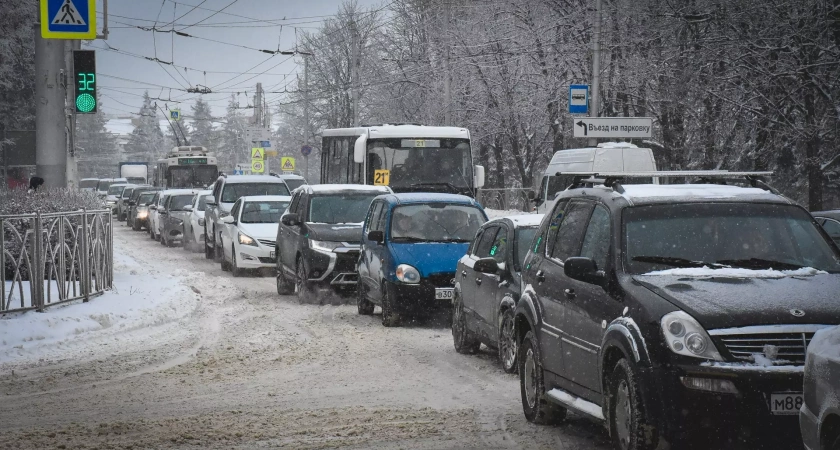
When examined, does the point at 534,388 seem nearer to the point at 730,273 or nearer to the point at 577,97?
the point at 730,273

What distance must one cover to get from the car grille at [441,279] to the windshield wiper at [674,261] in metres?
7.76

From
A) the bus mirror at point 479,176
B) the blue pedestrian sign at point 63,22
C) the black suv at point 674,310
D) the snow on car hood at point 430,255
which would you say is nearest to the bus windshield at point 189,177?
the bus mirror at point 479,176

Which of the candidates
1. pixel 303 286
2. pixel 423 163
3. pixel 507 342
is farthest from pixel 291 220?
pixel 507 342

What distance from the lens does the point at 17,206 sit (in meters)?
17.2

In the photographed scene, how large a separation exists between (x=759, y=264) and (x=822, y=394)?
7.14ft

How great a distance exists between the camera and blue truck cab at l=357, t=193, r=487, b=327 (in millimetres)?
14969

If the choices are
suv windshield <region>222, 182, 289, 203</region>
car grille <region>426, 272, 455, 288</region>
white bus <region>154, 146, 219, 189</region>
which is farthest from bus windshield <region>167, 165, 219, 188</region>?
car grille <region>426, 272, 455, 288</region>

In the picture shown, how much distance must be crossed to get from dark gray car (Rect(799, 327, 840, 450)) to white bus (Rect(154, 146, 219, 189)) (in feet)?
157

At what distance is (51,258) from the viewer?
48.4 ft

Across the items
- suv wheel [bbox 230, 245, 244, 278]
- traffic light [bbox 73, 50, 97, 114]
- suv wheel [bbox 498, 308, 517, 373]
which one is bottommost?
suv wheel [bbox 230, 245, 244, 278]

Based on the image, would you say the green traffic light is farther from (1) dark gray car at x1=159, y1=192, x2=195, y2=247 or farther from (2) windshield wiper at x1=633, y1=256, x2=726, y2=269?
(1) dark gray car at x1=159, y1=192, x2=195, y2=247

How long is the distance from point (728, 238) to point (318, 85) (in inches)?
2768

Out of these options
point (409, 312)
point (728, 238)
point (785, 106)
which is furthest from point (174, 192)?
point (728, 238)

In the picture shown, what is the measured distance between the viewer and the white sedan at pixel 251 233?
79.3ft
